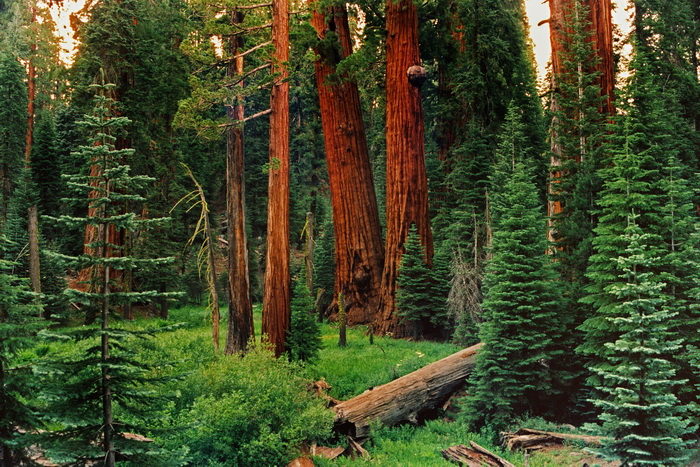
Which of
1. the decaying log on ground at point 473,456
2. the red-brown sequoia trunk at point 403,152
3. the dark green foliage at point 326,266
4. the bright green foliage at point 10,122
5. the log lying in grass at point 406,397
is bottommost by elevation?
the decaying log on ground at point 473,456

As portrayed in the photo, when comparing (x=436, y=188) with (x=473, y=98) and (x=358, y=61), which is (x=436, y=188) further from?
(x=358, y=61)

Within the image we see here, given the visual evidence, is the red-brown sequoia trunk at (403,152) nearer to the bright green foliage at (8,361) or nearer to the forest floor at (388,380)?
the forest floor at (388,380)

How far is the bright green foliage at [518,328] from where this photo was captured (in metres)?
8.91

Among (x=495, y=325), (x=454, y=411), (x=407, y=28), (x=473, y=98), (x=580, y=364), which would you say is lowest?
(x=454, y=411)

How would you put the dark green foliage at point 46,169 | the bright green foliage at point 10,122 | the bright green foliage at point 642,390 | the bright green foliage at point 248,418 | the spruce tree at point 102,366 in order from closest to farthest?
the spruce tree at point 102,366
the bright green foliage at point 642,390
the bright green foliage at point 248,418
the dark green foliage at point 46,169
the bright green foliage at point 10,122

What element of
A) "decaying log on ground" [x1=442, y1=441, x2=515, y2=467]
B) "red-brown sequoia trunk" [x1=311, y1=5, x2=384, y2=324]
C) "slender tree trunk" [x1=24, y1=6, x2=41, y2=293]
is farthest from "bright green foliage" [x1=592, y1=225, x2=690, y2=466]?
"slender tree trunk" [x1=24, y1=6, x2=41, y2=293]

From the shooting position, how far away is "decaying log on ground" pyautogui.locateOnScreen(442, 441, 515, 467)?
7336 mm

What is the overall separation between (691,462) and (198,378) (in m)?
6.59

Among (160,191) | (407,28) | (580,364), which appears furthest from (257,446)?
(160,191)

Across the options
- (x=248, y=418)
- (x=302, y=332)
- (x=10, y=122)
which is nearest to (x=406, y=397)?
(x=302, y=332)

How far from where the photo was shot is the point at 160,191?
25609mm

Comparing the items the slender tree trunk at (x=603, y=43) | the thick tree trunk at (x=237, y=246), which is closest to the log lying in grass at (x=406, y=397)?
the thick tree trunk at (x=237, y=246)

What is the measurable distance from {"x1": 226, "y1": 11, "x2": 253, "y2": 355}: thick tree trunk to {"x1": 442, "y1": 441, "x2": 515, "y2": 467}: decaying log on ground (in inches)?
212

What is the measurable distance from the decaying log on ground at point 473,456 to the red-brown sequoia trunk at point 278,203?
13.8 feet
